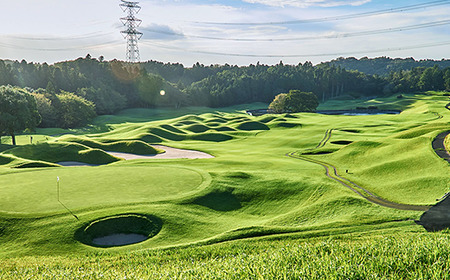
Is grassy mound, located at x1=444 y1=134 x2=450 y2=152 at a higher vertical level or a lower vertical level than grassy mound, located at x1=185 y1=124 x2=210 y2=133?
higher

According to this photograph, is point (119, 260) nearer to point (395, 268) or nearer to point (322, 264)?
point (322, 264)

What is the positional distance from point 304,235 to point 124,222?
34.3 feet

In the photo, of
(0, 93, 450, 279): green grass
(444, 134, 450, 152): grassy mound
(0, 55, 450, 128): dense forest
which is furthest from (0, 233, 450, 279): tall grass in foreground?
(0, 55, 450, 128): dense forest

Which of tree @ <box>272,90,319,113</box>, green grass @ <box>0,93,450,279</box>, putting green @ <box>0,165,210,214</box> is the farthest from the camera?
tree @ <box>272,90,319,113</box>

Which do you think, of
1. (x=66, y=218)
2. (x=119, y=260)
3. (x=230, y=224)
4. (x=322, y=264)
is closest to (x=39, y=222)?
(x=66, y=218)

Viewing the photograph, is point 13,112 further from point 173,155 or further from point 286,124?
point 286,124

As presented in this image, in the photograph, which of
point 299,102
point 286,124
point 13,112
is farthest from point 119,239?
point 299,102

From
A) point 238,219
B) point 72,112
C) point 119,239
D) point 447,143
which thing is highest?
point 72,112

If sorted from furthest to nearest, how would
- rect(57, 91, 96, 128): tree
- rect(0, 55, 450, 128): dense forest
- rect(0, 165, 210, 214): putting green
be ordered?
rect(0, 55, 450, 128): dense forest → rect(57, 91, 96, 128): tree → rect(0, 165, 210, 214): putting green

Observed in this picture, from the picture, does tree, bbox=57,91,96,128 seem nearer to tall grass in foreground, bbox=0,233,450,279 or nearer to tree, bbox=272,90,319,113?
tree, bbox=272,90,319,113

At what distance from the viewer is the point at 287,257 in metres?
10.6

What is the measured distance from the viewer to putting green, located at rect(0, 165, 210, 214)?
1997 centimetres

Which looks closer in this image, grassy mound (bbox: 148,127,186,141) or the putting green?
the putting green

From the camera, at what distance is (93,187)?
23.7 metres
